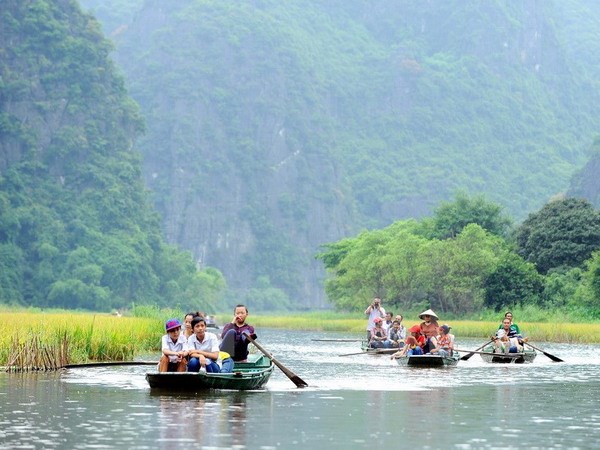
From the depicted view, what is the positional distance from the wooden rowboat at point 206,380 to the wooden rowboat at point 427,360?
10999 millimetres

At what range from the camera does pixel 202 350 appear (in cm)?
2712

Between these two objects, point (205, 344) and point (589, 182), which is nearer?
point (205, 344)

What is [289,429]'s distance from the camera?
837 inches

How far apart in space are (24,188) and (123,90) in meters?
25.3

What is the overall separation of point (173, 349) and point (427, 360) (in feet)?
46.0

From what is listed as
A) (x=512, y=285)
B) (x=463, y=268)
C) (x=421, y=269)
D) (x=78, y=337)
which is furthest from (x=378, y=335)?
(x=421, y=269)

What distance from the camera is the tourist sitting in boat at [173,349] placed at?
1054 inches

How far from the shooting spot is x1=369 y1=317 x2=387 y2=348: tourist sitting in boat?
156 feet

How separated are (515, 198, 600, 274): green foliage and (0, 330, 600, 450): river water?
54625 millimetres

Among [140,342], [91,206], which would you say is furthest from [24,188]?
[140,342]

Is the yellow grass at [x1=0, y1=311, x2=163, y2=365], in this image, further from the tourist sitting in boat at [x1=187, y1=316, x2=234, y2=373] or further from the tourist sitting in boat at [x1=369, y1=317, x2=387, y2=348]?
the tourist sitting in boat at [x1=369, y1=317, x2=387, y2=348]

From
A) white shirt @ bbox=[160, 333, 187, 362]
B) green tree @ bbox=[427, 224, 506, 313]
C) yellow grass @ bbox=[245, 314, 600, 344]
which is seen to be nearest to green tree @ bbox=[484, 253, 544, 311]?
green tree @ bbox=[427, 224, 506, 313]

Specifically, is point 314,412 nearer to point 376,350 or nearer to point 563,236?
point 376,350

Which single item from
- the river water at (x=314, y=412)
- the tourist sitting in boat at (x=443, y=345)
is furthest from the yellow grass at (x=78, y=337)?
the tourist sitting in boat at (x=443, y=345)
